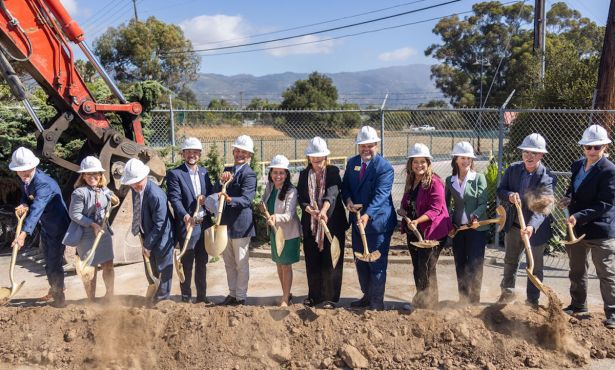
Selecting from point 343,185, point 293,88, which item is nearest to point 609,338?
point 343,185

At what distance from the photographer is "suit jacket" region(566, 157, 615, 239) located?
15.5 ft

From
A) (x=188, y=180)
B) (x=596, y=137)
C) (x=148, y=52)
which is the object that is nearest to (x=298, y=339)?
(x=188, y=180)

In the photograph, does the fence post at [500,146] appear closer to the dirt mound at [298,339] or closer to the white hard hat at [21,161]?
the dirt mound at [298,339]

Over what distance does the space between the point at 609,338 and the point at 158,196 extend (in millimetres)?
4274

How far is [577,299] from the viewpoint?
5207 millimetres

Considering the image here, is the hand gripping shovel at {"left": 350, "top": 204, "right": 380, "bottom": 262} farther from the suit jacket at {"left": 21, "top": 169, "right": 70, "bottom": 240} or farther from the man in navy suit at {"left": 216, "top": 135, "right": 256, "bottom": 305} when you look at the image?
the suit jacket at {"left": 21, "top": 169, "right": 70, "bottom": 240}

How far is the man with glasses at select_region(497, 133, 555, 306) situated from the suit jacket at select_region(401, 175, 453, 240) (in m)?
0.60

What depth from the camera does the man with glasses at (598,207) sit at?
4.74 metres

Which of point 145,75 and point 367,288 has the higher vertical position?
point 145,75

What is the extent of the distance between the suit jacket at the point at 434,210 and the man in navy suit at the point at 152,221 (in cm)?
248

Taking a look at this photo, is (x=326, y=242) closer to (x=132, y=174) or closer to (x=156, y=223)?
(x=156, y=223)

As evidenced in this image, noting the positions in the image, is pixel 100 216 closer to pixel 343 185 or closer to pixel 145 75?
pixel 343 185

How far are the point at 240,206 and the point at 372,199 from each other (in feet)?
4.34

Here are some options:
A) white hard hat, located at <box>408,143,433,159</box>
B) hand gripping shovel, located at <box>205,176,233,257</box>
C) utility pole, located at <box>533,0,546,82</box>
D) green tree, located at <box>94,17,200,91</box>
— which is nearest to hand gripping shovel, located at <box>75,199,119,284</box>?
hand gripping shovel, located at <box>205,176,233,257</box>
